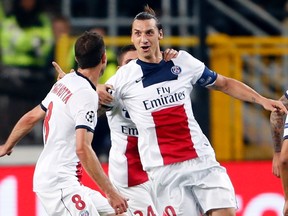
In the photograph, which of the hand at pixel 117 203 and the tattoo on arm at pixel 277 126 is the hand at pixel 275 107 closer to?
the tattoo on arm at pixel 277 126

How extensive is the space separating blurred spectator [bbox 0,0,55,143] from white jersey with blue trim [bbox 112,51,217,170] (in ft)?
14.8

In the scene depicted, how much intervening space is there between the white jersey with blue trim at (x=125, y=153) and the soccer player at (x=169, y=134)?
25cm

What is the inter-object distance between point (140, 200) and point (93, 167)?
147 centimetres

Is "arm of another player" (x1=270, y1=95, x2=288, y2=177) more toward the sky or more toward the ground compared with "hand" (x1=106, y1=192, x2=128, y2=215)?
more toward the sky

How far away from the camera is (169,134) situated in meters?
8.52

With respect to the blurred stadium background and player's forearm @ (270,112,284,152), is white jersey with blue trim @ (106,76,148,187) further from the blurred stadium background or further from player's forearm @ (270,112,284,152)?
the blurred stadium background

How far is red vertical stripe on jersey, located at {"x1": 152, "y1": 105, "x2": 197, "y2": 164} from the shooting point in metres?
8.50

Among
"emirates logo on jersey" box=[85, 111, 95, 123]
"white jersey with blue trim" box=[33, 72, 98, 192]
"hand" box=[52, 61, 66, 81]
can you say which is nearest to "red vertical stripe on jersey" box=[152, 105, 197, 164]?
"hand" box=[52, 61, 66, 81]

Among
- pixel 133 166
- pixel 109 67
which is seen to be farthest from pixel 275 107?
pixel 109 67

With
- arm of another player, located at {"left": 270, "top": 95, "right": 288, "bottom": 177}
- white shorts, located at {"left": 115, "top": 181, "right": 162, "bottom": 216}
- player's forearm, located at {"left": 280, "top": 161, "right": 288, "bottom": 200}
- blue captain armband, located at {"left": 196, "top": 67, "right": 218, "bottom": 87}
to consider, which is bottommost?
white shorts, located at {"left": 115, "top": 181, "right": 162, "bottom": 216}

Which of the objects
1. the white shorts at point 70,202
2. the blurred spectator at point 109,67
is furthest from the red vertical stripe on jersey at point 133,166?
the blurred spectator at point 109,67

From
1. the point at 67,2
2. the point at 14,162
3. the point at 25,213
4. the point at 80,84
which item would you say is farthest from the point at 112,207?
the point at 67,2

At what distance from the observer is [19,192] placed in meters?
10.9

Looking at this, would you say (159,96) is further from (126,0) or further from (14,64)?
(126,0)
